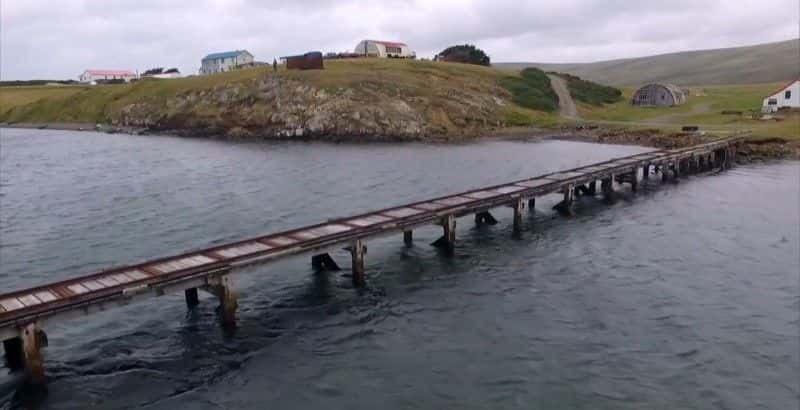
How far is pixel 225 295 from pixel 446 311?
9.41 metres

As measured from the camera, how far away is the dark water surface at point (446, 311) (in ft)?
66.4

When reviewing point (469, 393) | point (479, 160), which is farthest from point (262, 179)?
point (469, 393)

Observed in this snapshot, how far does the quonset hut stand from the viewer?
112125 millimetres

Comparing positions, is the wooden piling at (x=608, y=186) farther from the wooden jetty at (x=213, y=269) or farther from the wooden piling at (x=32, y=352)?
the wooden piling at (x=32, y=352)

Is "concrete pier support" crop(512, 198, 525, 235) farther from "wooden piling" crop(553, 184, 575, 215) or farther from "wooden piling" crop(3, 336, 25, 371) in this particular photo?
"wooden piling" crop(3, 336, 25, 371)

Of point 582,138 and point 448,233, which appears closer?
point 448,233

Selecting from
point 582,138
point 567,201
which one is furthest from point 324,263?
point 582,138

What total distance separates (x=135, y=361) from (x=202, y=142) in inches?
2958

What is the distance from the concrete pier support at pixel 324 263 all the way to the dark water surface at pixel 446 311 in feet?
2.86

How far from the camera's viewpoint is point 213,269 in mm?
23797

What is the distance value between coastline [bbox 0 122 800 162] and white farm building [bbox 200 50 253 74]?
181ft

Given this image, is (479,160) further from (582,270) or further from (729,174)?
(582,270)

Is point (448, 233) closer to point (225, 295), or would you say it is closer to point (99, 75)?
point (225, 295)

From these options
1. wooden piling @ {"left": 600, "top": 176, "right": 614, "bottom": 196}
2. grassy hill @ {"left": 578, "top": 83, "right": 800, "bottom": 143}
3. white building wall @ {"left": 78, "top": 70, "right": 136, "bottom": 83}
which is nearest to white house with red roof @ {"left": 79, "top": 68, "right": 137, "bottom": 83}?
white building wall @ {"left": 78, "top": 70, "right": 136, "bottom": 83}
